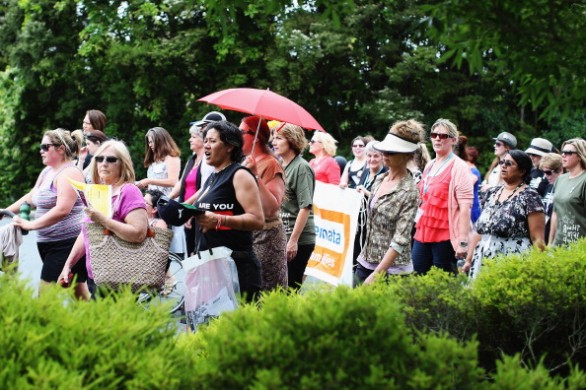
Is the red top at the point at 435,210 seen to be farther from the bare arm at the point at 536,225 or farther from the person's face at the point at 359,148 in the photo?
the person's face at the point at 359,148

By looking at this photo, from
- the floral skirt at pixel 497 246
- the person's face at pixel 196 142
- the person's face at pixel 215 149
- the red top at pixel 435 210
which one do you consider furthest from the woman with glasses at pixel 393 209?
the person's face at pixel 196 142

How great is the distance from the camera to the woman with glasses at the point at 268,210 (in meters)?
6.78

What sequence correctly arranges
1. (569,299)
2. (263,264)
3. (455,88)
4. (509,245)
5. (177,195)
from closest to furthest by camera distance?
(569,299) < (263,264) < (509,245) < (177,195) < (455,88)

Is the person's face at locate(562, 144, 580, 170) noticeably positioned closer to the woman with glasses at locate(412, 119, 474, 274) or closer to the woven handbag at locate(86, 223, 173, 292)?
the woman with glasses at locate(412, 119, 474, 274)

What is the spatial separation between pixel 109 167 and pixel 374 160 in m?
4.72

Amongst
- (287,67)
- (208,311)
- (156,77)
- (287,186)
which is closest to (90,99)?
(156,77)

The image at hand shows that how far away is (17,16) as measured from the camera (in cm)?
2767

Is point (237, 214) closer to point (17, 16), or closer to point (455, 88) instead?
point (455, 88)

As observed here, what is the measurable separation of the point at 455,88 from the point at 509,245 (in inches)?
703

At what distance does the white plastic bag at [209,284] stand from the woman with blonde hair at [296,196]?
1.76 metres

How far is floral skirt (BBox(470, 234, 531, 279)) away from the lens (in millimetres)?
7344

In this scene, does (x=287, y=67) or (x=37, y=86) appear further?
(x=37, y=86)

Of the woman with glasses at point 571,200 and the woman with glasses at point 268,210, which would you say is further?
the woman with glasses at point 571,200

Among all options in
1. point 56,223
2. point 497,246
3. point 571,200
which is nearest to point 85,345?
point 56,223
